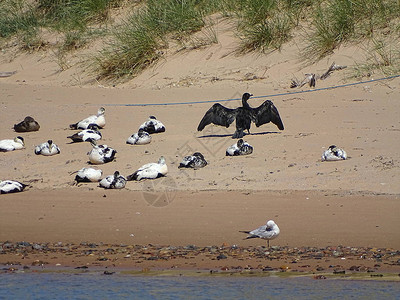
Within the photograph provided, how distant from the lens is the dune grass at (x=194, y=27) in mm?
13969

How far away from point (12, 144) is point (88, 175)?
213cm

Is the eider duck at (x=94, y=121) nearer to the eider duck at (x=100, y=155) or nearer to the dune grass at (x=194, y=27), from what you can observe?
the eider duck at (x=100, y=155)

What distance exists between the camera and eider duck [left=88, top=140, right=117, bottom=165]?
9.84 metres

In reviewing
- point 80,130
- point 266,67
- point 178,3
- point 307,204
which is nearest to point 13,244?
point 307,204

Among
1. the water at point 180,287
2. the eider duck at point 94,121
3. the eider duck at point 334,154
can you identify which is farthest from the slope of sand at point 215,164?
the water at point 180,287

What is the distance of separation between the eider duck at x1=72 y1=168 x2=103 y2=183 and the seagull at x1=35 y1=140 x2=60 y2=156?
1.33 metres

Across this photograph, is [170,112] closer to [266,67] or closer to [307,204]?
[266,67]

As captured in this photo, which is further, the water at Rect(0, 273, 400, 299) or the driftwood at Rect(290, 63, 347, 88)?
the driftwood at Rect(290, 63, 347, 88)

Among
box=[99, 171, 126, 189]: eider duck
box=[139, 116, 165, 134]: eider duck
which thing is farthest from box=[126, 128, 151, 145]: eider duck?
box=[99, 171, 126, 189]: eider duck

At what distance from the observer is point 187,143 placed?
10602mm

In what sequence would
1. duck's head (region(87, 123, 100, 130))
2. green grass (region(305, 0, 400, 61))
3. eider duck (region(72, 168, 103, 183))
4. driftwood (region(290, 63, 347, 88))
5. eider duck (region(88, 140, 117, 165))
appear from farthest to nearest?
green grass (region(305, 0, 400, 61)) < driftwood (region(290, 63, 347, 88)) < duck's head (region(87, 123, 100, 130)) < eider duck (region(88, 140, 117, 165)) < eider duck (region(72, 168, 103, 183))

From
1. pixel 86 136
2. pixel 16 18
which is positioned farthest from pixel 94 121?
pixel 16 18

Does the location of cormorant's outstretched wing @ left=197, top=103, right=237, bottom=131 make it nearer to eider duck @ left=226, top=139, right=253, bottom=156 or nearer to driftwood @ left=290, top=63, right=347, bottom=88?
eider duck @ left=226, top=139, right=253, bottom=156

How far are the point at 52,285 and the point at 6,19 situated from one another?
1351cm
